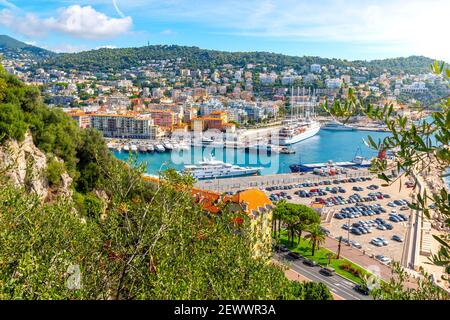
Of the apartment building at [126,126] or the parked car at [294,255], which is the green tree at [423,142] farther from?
the apartment building at [126,126]

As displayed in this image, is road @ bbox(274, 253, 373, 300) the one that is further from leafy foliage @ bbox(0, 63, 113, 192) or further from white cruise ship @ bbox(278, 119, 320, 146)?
white cruise ship @ bbox(278, 119, 320, 146)

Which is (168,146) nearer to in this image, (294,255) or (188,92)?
(294,255)

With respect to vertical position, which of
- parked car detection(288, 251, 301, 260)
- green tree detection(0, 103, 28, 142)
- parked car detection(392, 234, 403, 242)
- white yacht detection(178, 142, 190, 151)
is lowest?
white yacht detection(178, 142, 190, 151)

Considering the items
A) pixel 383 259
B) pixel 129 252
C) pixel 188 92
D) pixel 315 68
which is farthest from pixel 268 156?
pixel 315 68

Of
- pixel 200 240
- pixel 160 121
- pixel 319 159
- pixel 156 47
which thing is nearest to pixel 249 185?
pixel 319 159

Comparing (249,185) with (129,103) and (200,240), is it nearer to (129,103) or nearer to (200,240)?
(200,240)

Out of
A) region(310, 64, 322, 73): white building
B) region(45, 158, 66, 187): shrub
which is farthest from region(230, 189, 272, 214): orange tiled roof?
region(310, 64, 322, 73): white building
